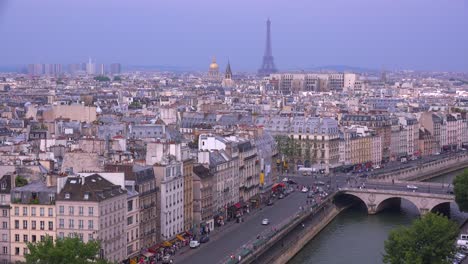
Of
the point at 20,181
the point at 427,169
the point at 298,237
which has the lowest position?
the point at 427,169

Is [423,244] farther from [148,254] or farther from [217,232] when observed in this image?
[217,232]

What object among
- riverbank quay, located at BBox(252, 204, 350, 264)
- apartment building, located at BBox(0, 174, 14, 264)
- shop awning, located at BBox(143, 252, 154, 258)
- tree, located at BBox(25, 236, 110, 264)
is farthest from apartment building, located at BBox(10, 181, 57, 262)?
riverbank quay, located at BBox(252, 204, 350, 264)

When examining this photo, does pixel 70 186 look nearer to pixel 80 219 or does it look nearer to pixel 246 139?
pixel 80 219

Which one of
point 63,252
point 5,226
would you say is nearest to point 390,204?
point 5,226

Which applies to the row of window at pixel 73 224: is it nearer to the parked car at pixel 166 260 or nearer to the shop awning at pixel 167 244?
the parked car at pixel 166 260

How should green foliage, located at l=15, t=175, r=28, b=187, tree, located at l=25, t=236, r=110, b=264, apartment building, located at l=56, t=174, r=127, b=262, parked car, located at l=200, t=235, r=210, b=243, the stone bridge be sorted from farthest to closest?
the stone bridge < parked car, located at l=200, t=235, r=210, b=243 < green foliage, located at l=15, t=175, r=28, b=187 < apartment building, located at l=56, t=174, r=127, b=262 < tree, located at l=25, t=236, r=110, b=264

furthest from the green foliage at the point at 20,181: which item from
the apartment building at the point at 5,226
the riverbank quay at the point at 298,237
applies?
the riverbank quay at the point at 298,237

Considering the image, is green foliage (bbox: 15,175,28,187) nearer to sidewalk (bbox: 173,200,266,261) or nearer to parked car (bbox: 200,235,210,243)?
sidewalk (bbox: 173,200,266,261)
